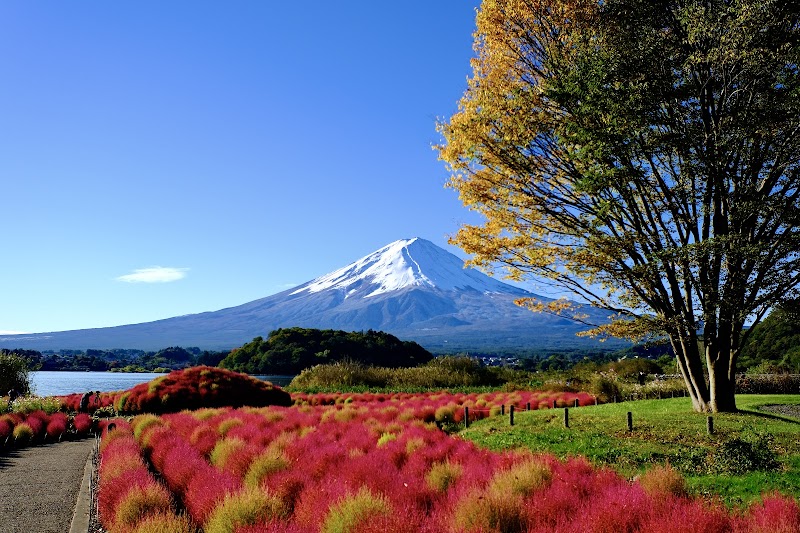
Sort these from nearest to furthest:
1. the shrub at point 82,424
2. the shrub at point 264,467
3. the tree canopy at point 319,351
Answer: the shrub at point 264,467
the shrub at point 82,424
the tree canopy at point 319,351

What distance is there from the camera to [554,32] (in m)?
15.4

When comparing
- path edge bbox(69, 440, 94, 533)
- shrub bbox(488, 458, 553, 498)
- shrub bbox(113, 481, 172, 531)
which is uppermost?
shrub bbox(488, 458, 553, 498)

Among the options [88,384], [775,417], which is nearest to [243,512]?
[775,417]

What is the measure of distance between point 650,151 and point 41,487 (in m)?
14.6

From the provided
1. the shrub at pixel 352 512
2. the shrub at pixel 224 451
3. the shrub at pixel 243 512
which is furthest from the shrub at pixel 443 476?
the shrub at pixel 224 451

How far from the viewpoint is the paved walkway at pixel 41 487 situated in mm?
7055

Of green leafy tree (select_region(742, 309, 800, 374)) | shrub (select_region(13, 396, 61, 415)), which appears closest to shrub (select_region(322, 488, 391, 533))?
shrub (select_region(13, 396, 61, 415))

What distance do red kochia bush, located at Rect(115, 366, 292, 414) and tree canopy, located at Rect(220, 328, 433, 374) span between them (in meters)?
34.0

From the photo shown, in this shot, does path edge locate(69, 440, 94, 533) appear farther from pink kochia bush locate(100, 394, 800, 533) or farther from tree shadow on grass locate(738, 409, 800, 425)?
tree shadow on grass locate(738, 409, 800, 425)

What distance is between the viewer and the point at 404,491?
21.0 feet

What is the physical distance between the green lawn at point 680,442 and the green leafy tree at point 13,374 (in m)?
27.7

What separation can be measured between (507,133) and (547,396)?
38.8ft

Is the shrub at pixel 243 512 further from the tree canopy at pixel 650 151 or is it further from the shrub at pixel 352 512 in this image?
the tree canopy at pixel 650 151

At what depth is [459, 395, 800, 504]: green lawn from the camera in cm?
837
